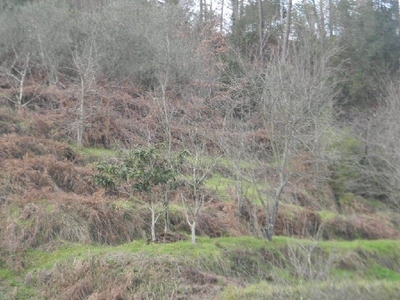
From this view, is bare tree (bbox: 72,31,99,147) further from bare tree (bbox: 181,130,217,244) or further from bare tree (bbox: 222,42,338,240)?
bare tree (bbox: 181,130,217,244)

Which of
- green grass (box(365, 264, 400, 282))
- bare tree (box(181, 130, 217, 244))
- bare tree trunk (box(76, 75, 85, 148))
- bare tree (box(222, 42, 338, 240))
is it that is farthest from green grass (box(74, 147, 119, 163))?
green grass (box(365, 264, 400, 282))

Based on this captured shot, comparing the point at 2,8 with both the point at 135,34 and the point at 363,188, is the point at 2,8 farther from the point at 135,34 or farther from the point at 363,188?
the point at 363,188

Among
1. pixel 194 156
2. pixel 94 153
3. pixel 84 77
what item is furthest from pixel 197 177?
pixel 84 77

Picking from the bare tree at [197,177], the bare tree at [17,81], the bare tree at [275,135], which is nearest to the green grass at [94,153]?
the bare tree at [17,81]

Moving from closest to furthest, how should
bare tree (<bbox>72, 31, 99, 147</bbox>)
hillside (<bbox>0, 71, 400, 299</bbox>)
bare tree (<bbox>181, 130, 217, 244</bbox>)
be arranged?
hillside (<bbox>0, 71, 400, 299</bbox>) < bare tree (<bbox>181, 130, 217, 244</bbox>) < bare tree (<bbox>72, 31, 99, 147</bbox>)

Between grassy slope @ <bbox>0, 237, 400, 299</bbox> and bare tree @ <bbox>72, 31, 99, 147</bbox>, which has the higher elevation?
bare tree @ <bbox>72, 31, 99, 147</bbox>

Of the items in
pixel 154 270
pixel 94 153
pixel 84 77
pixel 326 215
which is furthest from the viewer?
pixel 84 77

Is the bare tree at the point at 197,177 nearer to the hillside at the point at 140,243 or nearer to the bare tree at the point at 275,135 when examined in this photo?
the hillside at the point at 140,243

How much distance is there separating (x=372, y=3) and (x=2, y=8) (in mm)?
23082

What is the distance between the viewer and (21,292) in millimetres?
13148

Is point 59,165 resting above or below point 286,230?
above

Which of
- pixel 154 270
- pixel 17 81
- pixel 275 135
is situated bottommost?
pixel 154 270

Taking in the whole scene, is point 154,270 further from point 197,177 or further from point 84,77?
point 84,77

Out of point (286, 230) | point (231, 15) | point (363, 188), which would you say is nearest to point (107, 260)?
point (286, 230)
